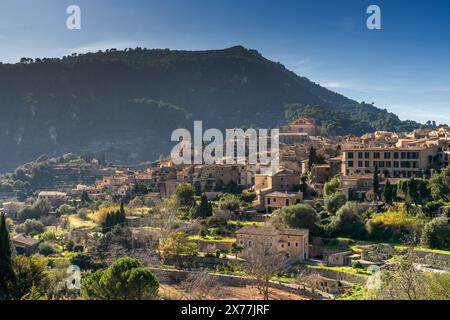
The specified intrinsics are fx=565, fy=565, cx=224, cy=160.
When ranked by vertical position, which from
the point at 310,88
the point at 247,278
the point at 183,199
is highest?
the point at 310,88

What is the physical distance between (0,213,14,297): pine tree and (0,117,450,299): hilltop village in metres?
0.43

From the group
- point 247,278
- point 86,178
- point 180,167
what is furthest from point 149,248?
point 86,178

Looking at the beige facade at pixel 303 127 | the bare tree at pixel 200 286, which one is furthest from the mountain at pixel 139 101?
the bare tree at pixel 200 286

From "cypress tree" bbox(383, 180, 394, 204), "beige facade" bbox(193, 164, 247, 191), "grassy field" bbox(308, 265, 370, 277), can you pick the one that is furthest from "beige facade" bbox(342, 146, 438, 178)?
"grassy field" bbox(308, 265, 370, 277)

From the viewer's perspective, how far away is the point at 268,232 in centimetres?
3722

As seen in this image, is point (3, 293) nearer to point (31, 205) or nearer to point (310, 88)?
point (31, 205)

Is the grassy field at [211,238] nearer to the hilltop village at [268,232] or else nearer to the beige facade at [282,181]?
the hilltop village at [268,232]

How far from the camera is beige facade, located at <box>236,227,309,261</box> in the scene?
36406 millimetres

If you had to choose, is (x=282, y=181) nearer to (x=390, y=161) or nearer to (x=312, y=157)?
(x=312, y=157)

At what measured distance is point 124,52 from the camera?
611 feet

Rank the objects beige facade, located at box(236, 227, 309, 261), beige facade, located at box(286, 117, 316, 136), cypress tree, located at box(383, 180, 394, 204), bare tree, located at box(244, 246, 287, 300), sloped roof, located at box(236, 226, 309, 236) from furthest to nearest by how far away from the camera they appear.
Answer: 1. beige facade, located at box(286, 117, 316, 136)
2. cypress tree, located at box(383, 180, 394, 204)
3. sloped roof, located at box(236, 226, 309, 236)
4. beige facade, located at box(236, 227, 309, 261)
5. bare tree, located at box(244, 246, 287, 300)

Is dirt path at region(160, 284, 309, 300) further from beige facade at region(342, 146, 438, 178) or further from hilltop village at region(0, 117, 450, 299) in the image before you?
beige facade at region(342, 146, 438, 178)

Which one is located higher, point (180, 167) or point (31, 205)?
point (180, 167)

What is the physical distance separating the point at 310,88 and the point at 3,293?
560ft
